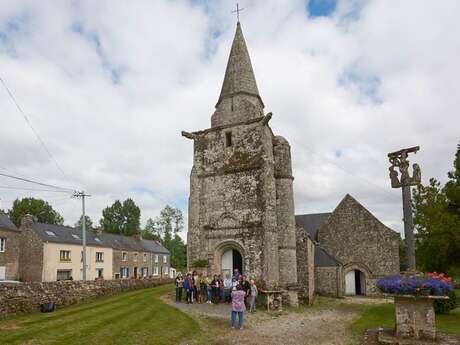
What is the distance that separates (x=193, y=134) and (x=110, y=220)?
169 ft

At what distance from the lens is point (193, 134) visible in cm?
2128

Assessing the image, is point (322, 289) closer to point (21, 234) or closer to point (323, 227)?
point (323, 227)

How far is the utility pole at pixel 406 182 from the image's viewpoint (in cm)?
1030

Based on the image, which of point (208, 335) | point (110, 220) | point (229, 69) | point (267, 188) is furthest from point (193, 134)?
point (110, 220)

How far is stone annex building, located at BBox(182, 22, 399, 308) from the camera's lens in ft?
58.4

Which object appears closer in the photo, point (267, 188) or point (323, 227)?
point (267, 188)

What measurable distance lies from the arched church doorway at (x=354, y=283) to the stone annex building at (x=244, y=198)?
23.8ft

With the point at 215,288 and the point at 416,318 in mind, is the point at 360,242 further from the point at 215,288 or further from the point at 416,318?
the point at 416,318

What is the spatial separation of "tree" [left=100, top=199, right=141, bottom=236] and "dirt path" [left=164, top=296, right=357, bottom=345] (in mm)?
52955

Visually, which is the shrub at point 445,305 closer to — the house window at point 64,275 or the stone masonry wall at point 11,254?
the house window at point 64,275

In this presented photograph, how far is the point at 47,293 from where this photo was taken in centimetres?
1495

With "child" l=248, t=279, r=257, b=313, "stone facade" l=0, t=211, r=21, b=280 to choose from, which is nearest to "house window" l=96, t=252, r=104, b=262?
"stone facade" l=0, t=211, r=21, b=280

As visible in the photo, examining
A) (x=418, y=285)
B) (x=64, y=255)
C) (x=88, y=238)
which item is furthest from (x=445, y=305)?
(x=88, y=238)

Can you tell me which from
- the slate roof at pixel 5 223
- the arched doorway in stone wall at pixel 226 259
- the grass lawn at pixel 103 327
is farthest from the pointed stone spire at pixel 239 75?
the slate roof at pixel 5 223
